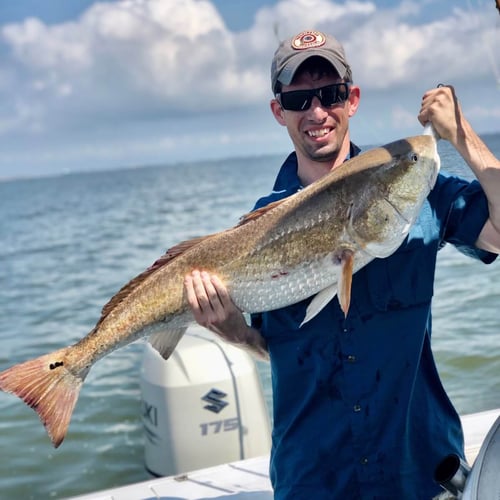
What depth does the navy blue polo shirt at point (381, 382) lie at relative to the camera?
246cm

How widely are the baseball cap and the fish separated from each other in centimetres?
43

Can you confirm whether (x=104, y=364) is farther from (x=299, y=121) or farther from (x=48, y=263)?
(x=48, y=263)

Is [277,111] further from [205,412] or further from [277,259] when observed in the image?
[205,412]

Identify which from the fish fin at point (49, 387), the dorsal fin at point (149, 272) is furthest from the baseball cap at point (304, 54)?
the fish fin at point (49, 387)

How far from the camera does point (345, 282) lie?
2.32 m

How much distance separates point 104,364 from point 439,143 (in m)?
7.58

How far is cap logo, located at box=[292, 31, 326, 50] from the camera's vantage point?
2686 mm

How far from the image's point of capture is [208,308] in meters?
2.68

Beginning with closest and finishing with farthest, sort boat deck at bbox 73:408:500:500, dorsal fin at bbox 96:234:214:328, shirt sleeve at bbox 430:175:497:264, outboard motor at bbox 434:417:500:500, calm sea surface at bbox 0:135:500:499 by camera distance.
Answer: outboard motor at bbox 434:417:500:500
shirt sleeve at bbox 430:175:497:264
dorsal fin at bbox 96:234:214:328
boat deck at bbox 73:408:500:500
calm sea surface at bbox 0:135:500:499

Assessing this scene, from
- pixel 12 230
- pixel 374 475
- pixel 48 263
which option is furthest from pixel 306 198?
pixel 12 230

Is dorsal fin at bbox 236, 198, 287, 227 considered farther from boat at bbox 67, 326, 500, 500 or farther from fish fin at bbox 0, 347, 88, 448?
boat at bbox 67, 326, 500, 500

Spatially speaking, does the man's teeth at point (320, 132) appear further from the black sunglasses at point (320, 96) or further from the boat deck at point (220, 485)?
the boat deck at point (220, 485)

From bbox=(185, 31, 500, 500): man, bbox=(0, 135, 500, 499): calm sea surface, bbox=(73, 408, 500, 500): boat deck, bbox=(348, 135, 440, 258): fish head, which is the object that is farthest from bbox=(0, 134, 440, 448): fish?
bbox=(73, 408, 500, 500): boat deck

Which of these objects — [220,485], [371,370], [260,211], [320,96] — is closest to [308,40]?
[320,96]
